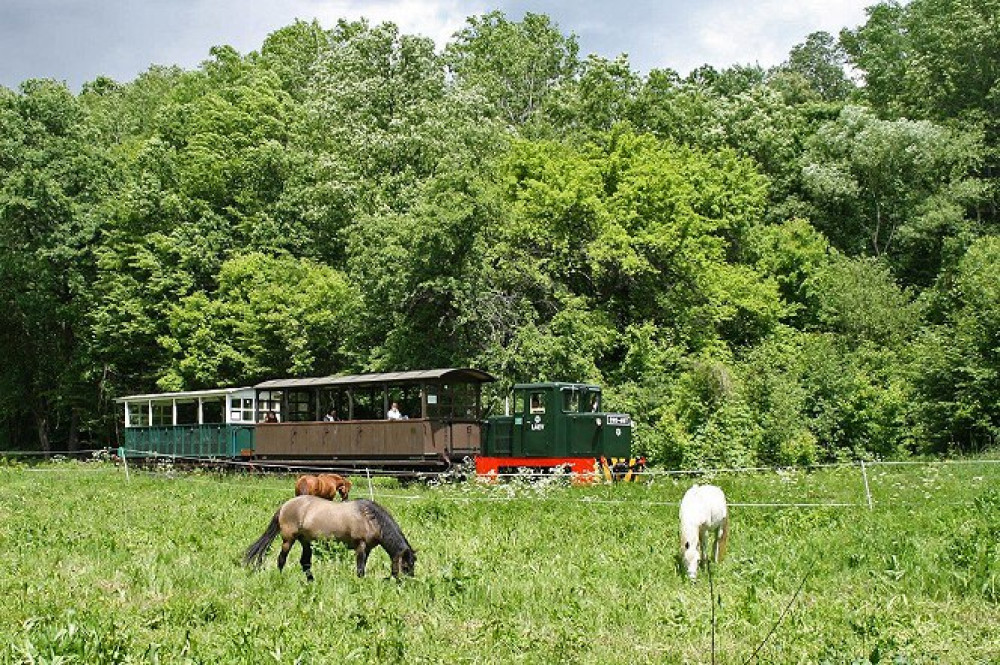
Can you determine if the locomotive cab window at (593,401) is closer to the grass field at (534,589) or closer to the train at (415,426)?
the train at (415,426)

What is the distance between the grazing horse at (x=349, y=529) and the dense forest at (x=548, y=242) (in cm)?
1643

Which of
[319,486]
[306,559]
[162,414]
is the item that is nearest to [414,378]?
[319,486]

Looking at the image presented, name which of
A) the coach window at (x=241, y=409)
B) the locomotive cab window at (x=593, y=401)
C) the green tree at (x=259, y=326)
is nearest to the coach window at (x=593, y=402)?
the locomotive cab window at (x=593, y=401)

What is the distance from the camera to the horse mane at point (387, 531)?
1002cm

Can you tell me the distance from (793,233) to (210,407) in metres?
21.4

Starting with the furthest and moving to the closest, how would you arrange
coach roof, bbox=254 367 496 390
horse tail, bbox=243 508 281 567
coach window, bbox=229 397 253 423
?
1. coach window, bbox=229 397 253 423
2. coach roof, bbox=254 367 496 390
3. horse tail, bbox=243 508 281 567

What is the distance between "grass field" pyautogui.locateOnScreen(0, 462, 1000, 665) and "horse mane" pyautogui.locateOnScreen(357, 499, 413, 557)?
0.35 metres

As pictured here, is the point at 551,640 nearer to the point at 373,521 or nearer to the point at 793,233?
the point at 373,521

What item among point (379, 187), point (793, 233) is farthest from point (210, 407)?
point (793, 233)

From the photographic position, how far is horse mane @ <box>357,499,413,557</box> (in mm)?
10023

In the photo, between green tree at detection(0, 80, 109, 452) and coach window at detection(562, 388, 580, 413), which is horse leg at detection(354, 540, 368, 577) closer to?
coach window at detection(562, 388, 580, 413)

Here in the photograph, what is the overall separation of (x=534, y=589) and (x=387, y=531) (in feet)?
5.00

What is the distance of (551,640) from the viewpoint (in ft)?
25.5

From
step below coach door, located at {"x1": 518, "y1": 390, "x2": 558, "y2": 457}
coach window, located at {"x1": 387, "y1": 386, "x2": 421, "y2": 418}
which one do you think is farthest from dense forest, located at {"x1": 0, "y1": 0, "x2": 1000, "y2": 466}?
step below coach door, located at {"x1": 518, "y1": 390, "x2": 558, "y2": 457}
